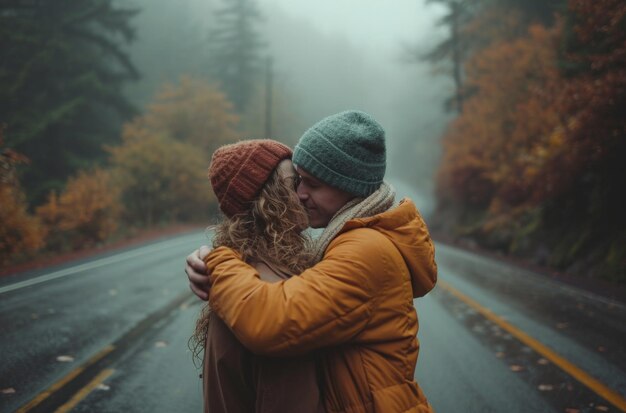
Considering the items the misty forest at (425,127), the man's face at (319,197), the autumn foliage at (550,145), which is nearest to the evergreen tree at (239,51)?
the misty forest at (425,127)

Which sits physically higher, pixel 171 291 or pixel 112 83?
pixel 112 83

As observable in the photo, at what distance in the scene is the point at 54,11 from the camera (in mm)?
26859

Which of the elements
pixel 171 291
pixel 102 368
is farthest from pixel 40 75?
pixel 102 368

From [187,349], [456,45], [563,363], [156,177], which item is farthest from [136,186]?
[563,363]

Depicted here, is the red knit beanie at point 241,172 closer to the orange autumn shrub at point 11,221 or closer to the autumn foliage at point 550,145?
the autumn foliage at point 550,145

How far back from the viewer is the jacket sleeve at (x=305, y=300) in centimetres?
145

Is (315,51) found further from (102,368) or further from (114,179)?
(102,368)

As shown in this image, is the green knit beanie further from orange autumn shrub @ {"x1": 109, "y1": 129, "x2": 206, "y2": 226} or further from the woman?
orange autumn shrub @ {"x1": 109, "y1": 129, "x2": 206, "y2": 226}

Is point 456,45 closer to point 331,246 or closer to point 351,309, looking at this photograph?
point 331,246

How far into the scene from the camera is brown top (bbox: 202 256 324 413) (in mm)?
1541

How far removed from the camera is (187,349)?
19.0ft

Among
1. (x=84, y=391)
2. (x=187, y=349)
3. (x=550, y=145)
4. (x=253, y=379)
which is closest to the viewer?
(x=253, y=379)

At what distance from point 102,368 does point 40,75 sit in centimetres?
2572

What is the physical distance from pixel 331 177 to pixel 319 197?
123 millimetres
